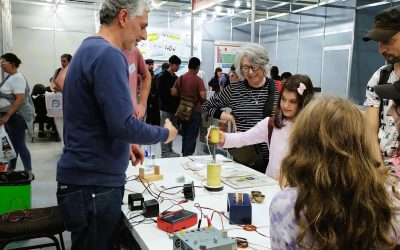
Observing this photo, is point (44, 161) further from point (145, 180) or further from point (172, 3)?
point (172, 3)

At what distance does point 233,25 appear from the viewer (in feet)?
36.5

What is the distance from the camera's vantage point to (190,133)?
534cm

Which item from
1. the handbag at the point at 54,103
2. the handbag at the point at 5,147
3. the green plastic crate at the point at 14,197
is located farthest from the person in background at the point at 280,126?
the handbag at the point at 54,103

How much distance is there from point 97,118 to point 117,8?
1.46ft

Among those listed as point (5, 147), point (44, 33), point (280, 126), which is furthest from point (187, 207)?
point (44, 33)

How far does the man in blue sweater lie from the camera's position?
1.28 m

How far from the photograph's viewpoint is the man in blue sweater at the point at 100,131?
1283 mm

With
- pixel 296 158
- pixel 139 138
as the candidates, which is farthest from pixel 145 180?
pixel 296 158

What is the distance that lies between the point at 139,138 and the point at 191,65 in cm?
400

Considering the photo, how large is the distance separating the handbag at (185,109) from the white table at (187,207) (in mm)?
2611

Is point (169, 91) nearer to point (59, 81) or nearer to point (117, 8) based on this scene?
point (59, 81)

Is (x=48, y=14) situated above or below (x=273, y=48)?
above

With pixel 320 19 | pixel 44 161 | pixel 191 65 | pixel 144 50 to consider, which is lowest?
pixel 44 161

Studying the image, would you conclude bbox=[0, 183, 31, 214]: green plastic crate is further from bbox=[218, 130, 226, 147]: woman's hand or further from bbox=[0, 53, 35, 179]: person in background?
bbox=[218, 130, 226, 147]: woman's hand
